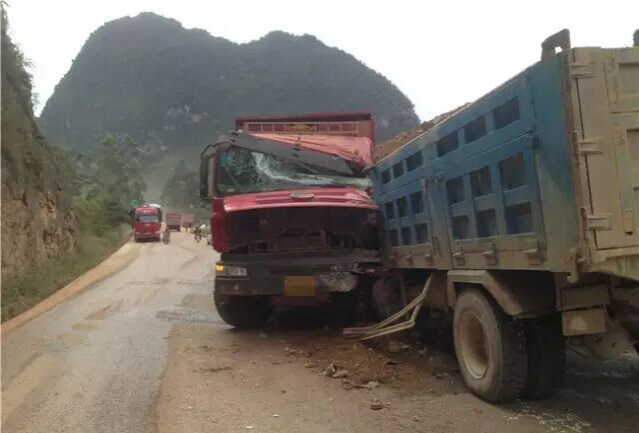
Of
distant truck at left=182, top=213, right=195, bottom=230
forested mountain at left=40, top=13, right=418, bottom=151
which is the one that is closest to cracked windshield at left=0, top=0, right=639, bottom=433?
distant truck at left=182, top=213, right=195, bottom=230

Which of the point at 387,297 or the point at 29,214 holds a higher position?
the point at 29,214

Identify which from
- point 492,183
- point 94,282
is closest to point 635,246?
point 492,183

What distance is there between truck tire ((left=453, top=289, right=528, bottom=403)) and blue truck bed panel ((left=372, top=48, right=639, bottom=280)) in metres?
0.36

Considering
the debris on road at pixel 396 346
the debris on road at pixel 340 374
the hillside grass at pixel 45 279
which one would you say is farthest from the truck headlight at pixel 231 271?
the hillside grass at pixel 45 279

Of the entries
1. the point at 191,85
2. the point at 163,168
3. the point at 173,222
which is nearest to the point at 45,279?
the point at 173,222

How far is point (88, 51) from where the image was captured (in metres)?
169

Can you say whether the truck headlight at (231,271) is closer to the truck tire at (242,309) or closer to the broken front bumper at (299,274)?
the broken front bumper at (299,274)

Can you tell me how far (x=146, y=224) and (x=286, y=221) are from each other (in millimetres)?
35807

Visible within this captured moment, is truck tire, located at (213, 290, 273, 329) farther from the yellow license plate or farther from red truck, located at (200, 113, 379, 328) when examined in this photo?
the yellow license plate

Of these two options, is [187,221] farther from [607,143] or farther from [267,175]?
[607,143]

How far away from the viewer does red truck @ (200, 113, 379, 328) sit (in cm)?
782

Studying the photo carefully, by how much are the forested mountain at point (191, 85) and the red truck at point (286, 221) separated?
127 meters

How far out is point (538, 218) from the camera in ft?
13.9

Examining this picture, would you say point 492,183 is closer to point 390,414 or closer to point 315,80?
point 390,414
